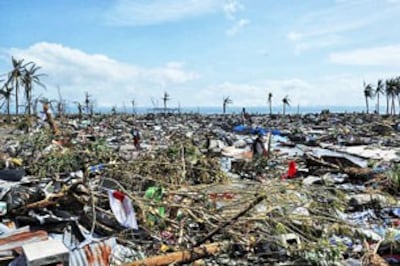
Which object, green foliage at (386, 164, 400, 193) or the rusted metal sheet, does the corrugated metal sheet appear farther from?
green foliage at (386, 164, 400, 193)

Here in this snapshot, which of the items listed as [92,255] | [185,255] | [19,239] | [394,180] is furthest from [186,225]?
[394,180]

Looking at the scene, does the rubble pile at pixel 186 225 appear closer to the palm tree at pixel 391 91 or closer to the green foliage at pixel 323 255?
the green foliage at pixel 323 255

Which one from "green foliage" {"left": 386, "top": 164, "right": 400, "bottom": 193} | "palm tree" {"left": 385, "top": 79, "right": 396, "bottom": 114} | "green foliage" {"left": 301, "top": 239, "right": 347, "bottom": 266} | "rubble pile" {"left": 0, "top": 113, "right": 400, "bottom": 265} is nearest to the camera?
"green foliage" {"left": 301, "top": 239, "right": 347, "bottom": 266}

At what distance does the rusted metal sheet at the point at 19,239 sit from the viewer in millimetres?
4305

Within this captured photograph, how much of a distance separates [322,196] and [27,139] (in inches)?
309

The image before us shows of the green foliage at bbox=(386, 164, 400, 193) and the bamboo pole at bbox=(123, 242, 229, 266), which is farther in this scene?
the green foliage at bbox=(386, 164, 400, 193)

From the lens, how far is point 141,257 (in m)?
4.36

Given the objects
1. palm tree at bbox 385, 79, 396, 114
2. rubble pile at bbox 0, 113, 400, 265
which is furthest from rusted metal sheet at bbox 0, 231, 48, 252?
palm tree at bbox 385, 79, 396, 114

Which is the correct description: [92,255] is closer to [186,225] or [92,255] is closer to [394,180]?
[186,225]

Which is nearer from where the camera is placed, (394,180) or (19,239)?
(19,239)

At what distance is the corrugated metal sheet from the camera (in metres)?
4.28

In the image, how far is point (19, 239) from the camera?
4.42m

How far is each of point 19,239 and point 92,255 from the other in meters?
0.77

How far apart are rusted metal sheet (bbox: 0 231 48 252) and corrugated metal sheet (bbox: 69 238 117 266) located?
0.42 metres
